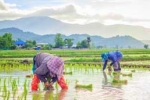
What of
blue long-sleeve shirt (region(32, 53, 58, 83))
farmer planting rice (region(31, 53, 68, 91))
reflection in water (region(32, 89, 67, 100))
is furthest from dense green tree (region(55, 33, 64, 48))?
reflection in water (region(32, 89, 67, 100))

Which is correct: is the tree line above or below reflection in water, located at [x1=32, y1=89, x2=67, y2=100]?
above

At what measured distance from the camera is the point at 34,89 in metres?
10.5

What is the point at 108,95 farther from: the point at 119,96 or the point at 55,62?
the point at 55,62

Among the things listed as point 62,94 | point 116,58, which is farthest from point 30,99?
point 116,58

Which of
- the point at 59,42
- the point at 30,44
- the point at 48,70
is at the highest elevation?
the point at 59,42

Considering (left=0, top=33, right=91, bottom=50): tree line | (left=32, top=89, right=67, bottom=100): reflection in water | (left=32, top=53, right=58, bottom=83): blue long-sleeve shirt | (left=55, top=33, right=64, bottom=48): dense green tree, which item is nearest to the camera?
(left=32, top=89, right=67, bottom=100): reflection in water

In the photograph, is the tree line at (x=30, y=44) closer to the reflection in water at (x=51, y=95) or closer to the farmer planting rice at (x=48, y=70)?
the farmer planting rice at (x=48, y=70)

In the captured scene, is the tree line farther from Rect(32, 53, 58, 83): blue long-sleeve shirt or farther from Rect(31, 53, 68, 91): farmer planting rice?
Rect(31, 53, 68, 91): farmer planting rice

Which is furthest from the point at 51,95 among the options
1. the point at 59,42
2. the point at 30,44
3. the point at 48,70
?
the point at 59,42

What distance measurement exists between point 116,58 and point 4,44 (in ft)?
177

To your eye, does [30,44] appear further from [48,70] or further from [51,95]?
[51,95]

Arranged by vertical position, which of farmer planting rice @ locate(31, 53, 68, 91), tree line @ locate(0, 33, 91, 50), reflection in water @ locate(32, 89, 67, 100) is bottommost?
reflection in water @ locate(32, 89, 67, 100)

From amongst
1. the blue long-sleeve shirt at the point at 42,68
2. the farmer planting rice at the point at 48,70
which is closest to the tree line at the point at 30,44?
the blue long-sleeve shirt at the point at 42,68

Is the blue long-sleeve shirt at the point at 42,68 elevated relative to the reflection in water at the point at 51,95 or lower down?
elevated
